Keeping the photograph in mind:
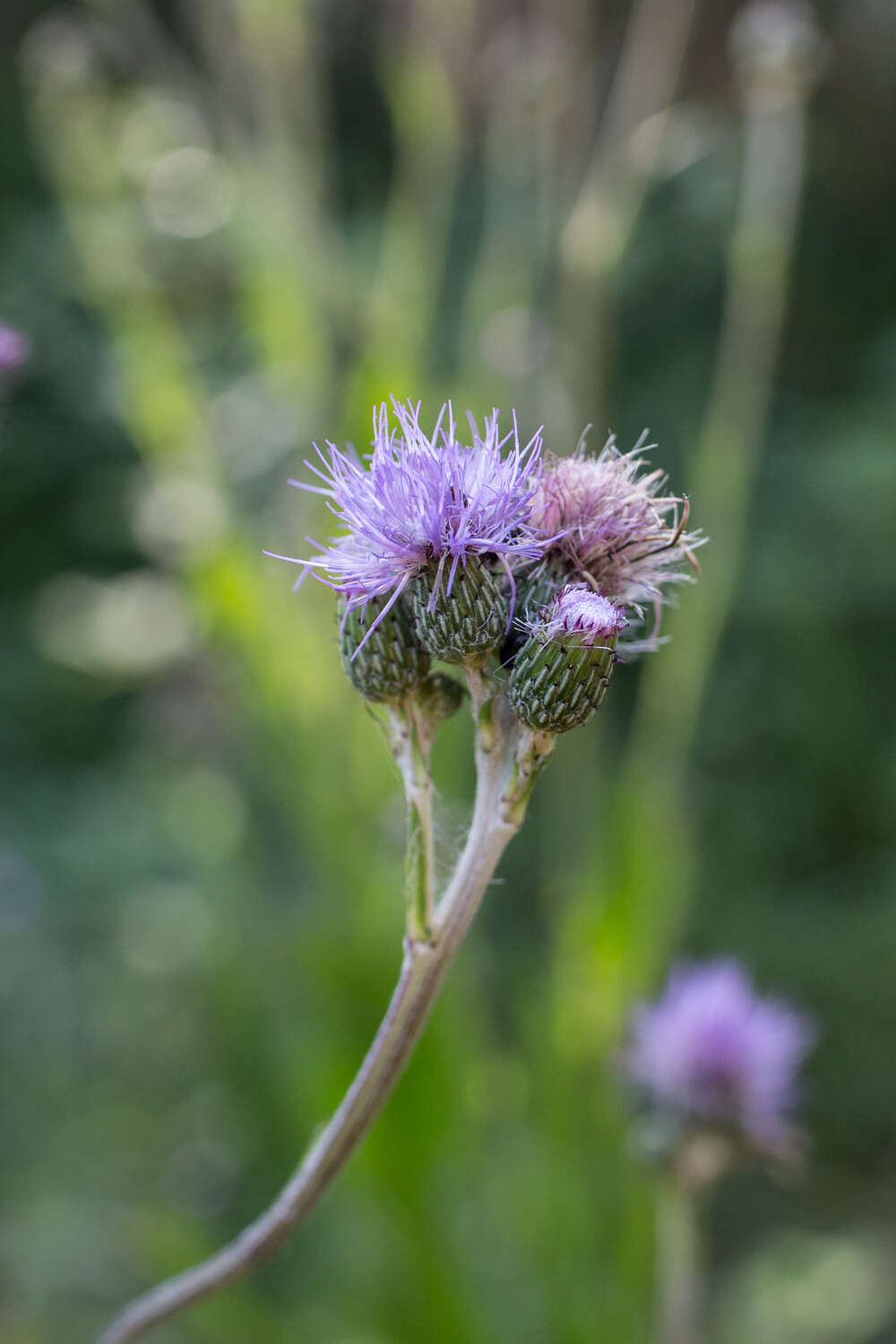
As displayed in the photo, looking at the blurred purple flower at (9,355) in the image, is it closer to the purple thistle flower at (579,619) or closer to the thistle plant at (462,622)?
the thistle plant at (462,622)

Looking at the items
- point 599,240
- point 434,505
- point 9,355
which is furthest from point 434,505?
point 599,240

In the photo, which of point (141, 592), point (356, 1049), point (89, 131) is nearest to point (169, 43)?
point (89, 131)

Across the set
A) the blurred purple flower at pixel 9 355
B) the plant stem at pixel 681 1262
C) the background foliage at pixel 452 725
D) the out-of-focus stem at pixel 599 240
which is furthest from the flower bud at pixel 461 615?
the out-of-focus stem at pixel 599 240

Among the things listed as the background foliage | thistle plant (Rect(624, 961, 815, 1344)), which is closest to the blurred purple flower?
the background foliage

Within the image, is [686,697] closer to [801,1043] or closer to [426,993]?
[801,1043]

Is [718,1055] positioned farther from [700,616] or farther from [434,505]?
[434,505]
